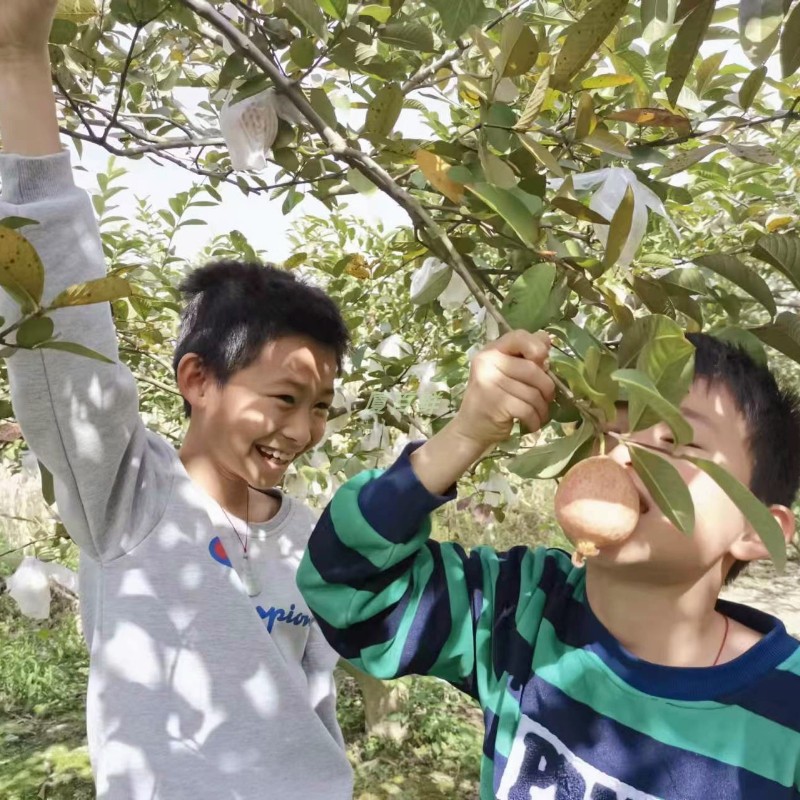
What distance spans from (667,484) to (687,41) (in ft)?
1.48

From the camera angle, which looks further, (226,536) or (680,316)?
(226,536)

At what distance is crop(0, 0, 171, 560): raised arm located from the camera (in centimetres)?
70

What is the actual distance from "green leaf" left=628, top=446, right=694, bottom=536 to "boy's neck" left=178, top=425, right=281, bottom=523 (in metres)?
0.77

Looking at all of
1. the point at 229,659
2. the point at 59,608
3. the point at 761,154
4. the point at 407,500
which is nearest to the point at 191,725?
the point at 229,659

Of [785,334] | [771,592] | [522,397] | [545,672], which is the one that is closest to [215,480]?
[545,672]

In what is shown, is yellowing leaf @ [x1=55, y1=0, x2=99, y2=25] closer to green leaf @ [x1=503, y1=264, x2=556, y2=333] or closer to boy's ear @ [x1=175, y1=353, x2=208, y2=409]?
boy's ear @ [x1=175, y1=353, x2=208, y2=409]

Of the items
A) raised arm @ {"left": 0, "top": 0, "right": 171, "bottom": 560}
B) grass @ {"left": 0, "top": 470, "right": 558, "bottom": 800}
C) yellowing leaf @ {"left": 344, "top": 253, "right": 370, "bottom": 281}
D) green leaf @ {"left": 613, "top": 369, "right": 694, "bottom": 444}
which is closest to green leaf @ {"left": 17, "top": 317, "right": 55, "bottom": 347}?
raised arm @ {"left": 0, "top": 0, "right": 171, "bottom": 560}

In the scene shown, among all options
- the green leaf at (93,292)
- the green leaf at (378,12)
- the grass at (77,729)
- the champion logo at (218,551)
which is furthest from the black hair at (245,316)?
the grass at (77,729)

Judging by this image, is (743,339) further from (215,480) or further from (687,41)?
(215,480)

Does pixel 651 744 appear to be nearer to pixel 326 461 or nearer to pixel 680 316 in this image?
pixel 680 316

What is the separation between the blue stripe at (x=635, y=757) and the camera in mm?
668

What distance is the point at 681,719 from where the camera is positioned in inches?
27.7

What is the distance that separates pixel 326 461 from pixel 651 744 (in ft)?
4.52

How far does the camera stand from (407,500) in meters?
0.66
